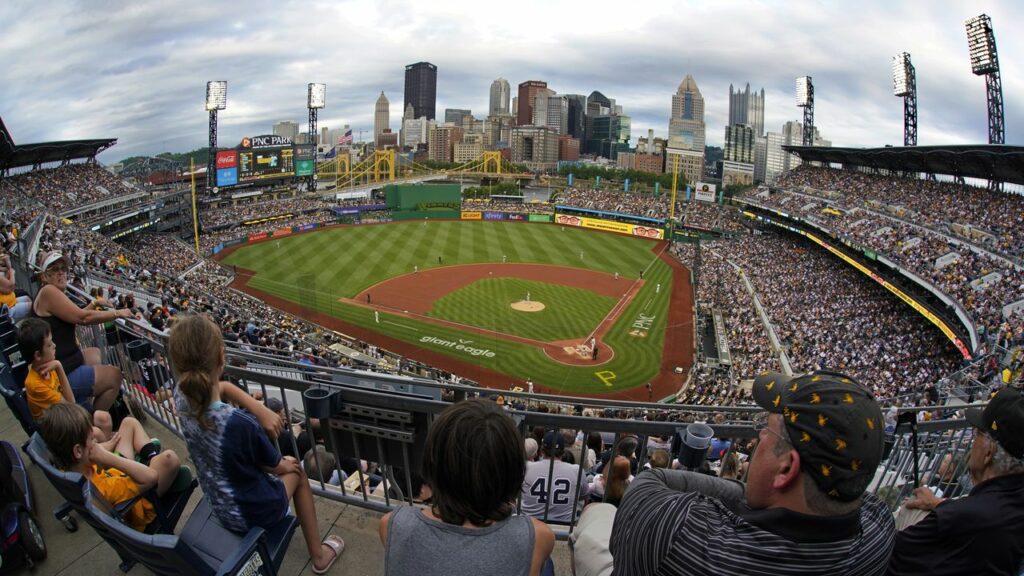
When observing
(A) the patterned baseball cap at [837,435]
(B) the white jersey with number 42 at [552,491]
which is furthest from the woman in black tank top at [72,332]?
(A) the patterned baseball cap at [837,435]

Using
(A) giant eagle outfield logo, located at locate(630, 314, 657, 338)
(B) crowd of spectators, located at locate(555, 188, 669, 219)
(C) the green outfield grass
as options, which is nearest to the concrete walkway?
(C) the green outfield grass

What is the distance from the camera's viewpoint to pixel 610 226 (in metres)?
68.2

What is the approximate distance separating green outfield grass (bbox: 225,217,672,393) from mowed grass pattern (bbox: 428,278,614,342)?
162 millimetres

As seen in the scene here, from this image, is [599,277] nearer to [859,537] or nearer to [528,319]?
[528,319]

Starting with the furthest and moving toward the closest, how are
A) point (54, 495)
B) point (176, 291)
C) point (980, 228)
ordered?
point (980, 228), point (176, 291), point (54, 495)

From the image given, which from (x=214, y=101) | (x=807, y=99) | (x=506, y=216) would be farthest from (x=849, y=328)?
(x=214, y=101)

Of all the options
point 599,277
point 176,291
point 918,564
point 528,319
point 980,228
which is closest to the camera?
point 918,564

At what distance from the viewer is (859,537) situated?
1.99 m

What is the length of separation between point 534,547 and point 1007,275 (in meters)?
30.7

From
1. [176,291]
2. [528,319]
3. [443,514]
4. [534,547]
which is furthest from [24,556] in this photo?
[528,319]

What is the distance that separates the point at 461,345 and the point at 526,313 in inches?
273

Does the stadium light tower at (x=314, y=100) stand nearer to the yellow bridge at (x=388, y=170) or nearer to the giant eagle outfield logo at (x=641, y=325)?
the yellow bridge at (x=388, y=170)

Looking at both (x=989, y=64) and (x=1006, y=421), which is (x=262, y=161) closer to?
(x=989, y=64)

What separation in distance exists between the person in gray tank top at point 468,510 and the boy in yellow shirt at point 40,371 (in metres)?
3.42
